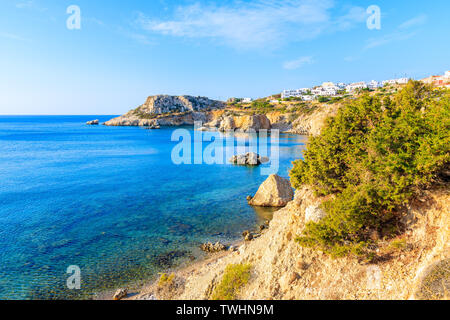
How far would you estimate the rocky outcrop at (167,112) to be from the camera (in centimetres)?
15300

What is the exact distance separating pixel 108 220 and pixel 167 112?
476 ft

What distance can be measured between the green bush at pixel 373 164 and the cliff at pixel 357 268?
521 mm

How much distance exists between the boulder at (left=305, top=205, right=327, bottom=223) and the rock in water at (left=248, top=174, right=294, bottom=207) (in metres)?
14.7

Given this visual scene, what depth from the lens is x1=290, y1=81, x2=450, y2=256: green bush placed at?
8.99m

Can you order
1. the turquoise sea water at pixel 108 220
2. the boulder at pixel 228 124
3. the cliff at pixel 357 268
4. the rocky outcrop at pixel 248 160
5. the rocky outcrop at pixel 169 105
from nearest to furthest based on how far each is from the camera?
the cliff at pixel 357 268 → the turquoise sea water at pixel 108 220 → the rocky outcrop at pixel 248 160 → the boulder at pixel 228 124 → the rocky outcrop at pixel 169 105

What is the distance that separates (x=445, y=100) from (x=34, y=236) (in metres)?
26.2

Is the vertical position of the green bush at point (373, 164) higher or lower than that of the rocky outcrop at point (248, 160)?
higher

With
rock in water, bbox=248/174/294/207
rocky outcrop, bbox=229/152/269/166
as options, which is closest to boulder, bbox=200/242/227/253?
rock in water, bbox=248/174/294/207

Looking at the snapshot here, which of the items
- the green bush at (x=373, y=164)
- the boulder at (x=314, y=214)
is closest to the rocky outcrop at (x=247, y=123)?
the green bush at (x=373, y=164)

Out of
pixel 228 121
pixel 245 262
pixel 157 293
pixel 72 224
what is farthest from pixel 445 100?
pixel 228 121

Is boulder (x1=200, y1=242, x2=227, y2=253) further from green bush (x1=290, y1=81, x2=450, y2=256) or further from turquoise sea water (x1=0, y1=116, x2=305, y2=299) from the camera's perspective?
green bush (x1=290, y1=81, x2=450, y2=256)

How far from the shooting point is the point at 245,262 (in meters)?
11.3

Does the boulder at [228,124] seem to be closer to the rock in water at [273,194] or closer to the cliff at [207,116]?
the cliff at [207,116]
